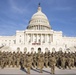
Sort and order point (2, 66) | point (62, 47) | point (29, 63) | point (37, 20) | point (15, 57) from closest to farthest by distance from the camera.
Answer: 1. point (29, 63)
2. point (2, 66)
3. point (15, 57)
4. point (62, 47)
5. point (37, 20)

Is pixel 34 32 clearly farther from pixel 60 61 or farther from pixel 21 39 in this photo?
pixel 60 61

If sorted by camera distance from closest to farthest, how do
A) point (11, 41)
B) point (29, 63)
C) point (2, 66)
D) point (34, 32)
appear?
1. point (29, 63)
2. point (2, 66)
3. point (34, 32)
4. point (11, 41)

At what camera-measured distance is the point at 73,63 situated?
796 inches

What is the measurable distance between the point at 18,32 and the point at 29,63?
70269 millimetres

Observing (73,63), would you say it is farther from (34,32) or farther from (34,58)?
(34,32)

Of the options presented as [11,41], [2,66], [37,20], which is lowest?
[2,66]

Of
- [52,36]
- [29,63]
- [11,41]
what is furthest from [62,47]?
[29,63]

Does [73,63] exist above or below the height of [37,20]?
below

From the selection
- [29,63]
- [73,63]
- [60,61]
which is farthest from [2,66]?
[73,63]

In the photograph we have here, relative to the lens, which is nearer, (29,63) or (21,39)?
(29,63)

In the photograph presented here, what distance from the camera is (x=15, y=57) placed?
2119 cm

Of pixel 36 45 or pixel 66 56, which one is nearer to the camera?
pixel 66 56

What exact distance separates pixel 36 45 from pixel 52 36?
22826mm

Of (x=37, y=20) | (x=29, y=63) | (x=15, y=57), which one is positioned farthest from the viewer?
(x=37, y=20)
